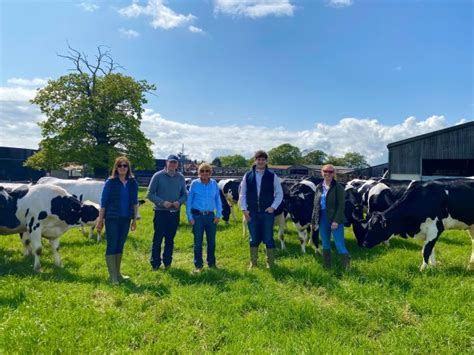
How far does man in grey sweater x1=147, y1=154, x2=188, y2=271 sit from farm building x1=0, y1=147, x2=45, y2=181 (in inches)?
1748

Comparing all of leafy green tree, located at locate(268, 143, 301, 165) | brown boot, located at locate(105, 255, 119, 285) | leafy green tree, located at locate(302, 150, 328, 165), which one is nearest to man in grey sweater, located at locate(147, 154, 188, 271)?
brown boot, located at locate(105, 255, 119, 285)

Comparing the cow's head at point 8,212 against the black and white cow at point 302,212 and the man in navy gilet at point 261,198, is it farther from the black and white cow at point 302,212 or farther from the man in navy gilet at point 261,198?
the black and white cow at point 302,212

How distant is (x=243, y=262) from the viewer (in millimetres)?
7430

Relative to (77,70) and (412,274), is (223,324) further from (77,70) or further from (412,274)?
(77,70)

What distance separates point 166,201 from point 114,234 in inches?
42.4

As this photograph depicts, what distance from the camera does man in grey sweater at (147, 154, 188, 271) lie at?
6.58m

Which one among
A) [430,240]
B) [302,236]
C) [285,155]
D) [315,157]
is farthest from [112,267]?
[315,157]

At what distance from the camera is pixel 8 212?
731 cm

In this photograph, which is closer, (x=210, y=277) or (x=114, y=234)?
A: (x=114, y=234)

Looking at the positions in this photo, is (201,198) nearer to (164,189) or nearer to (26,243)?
(164,189)

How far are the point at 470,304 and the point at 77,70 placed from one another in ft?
110

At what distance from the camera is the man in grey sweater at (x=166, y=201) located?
21.6 ft

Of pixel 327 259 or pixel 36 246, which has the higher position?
pixel 36 246

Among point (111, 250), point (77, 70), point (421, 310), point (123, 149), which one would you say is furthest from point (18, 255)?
point (77, 70)
